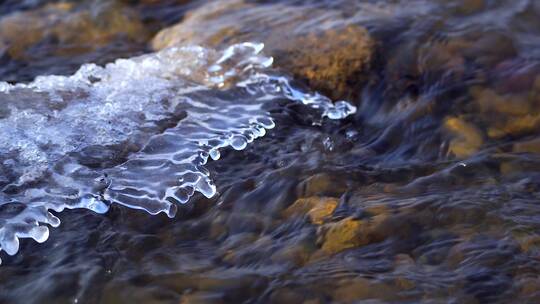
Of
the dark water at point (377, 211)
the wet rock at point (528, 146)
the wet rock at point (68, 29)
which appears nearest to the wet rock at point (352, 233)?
the dark water at point (377, 211)

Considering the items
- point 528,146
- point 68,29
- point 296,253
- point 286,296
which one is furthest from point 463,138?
point 68,29

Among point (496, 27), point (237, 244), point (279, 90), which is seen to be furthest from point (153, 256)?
point (496, 27)

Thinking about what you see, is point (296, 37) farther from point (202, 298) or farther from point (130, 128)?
point (202, 298)

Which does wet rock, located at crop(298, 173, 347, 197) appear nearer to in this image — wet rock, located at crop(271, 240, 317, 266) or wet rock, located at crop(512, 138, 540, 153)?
wet rock, located at crop(271, 240, 317, 266)

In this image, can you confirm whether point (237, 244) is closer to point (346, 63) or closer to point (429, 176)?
point (429, 176)

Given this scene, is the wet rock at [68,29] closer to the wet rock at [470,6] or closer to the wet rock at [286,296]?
the wet rock at [470,6]

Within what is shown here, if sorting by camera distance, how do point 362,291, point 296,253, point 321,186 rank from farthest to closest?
point 321,186 → point 296,253 → point 362,291
